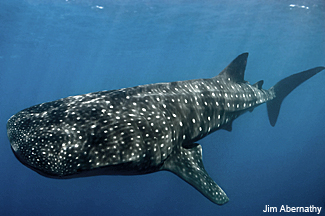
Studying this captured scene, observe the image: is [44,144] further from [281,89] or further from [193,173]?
[281,89]

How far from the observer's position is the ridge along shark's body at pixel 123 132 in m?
2.82

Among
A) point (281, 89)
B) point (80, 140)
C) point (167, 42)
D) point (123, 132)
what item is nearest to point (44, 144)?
point (80, 140)

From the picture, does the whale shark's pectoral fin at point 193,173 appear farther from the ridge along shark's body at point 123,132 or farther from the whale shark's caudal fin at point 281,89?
the whale shark's caudal fin at point 281,89

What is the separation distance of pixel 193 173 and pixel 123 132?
64.4 inches

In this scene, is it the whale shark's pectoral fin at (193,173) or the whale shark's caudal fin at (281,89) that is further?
the whale shark's caudal fin at (281,89)

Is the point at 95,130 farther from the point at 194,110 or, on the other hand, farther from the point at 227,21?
the point at 227,21

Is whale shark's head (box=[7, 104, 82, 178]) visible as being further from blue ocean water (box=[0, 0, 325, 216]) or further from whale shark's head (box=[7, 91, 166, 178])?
blue ocean water (box=[0, 0, 325, 216])

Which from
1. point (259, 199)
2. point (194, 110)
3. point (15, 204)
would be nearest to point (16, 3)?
point (15, 204)

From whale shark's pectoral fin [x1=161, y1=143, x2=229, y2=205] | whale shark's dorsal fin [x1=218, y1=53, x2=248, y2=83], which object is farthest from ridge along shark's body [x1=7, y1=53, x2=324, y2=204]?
whale shark's dorsal fin [x1=218, y1=53, x2=248, y2=83]

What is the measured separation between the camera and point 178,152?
416 centimetres

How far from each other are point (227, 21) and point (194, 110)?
2425cm

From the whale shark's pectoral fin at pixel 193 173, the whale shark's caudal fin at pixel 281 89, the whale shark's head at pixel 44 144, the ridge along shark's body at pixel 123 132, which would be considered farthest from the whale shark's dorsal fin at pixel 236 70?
the whale shark's head at pixel 44 144

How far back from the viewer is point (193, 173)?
400cm

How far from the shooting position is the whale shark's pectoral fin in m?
3.81
